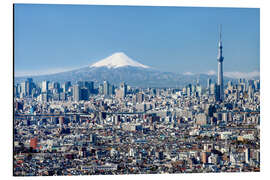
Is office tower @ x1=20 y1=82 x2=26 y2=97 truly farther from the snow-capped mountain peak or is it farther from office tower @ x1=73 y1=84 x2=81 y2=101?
the snow-capped mountain peak

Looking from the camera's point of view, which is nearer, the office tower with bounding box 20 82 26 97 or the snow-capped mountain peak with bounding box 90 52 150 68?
the office tower with bounding box 20 82 26 97

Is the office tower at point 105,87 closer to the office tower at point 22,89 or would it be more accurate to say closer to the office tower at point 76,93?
the office tower at point 76,93

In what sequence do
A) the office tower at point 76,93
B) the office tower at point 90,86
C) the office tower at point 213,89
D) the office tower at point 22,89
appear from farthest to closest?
1. the office tower at point 213,89
2. the office tower at point 90,86
3. the office tower at point 76,93
4. the office tower at point 22,89

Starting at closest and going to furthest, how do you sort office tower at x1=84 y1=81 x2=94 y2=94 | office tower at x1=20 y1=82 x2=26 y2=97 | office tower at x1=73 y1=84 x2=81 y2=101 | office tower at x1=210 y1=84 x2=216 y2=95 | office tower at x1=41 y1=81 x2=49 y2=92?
1. office tower at x1=20 y1=82 x2=26 y2=97
2. office tower at x1=41 y1=81 x2=49 y2=92
3. office tower at x1=73 y1=84 x2=81 y2=101
4. office tower at x1=84 y1=81 x2=94 y2=94
5. office tower at x1=210 y1=84 x2=216 y2=95

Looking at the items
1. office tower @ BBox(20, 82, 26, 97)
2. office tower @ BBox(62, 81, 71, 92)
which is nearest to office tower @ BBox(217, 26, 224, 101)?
office tower @ BBox(62, 81, 71, 92)

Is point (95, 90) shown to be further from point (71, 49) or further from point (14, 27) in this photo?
point (14, 27)

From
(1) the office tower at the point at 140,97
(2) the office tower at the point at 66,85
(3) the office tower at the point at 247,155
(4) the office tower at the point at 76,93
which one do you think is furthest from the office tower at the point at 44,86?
(3) the office tower at the point at 247,155

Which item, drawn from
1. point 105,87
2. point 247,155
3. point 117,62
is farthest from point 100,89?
point 247,155

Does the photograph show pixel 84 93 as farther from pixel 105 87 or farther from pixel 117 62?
pixel 117 62
